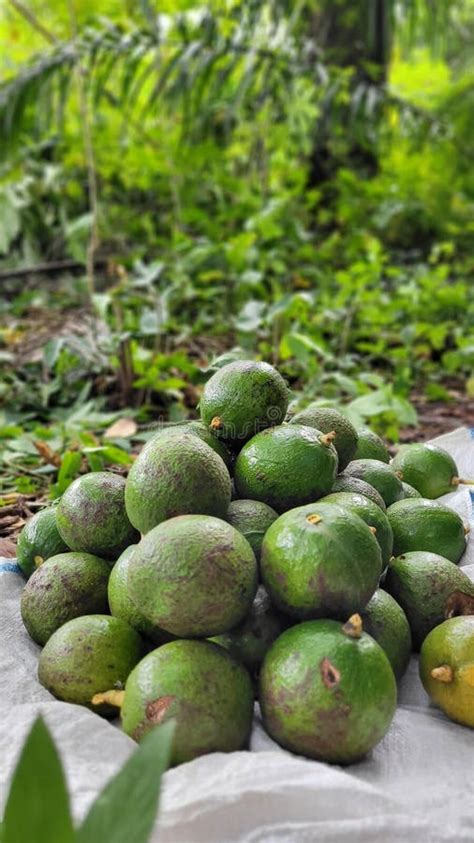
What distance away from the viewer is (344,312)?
158 inches

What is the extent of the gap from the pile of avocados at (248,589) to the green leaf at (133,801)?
32cm

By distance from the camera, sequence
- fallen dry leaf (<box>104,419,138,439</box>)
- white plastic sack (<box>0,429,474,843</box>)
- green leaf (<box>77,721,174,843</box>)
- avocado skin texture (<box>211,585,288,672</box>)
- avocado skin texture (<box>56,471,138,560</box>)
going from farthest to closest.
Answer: fallen dry leaf (<box>104,419,138,439</box>) → avocado skin texture (<box>56,471,138,560</box>) → avocado skin texture (<box>211,585,288,672</box>) → white plastic sack (<box>0,429,474,843</box>) → green leaf (<box>77,721,174,843</box>)

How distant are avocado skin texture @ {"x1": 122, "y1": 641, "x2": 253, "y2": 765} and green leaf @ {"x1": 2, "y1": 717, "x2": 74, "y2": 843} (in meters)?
0.32

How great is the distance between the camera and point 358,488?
5.04 ft

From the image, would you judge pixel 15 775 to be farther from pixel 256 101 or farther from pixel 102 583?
pixel 256 101

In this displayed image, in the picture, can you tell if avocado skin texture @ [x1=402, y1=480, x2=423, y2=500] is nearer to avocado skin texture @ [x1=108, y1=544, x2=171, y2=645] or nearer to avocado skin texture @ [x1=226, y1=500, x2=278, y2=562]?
avocado skin texture @ [x1=226, y1=500, x2=278, y2=562]

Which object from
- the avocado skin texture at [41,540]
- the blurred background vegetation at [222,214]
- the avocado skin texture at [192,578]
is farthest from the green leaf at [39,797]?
the blurred background vegetation at [222,214]

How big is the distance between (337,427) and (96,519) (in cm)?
52

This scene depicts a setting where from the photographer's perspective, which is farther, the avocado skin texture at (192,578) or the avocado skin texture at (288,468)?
the avocado skin texture at (288,468)

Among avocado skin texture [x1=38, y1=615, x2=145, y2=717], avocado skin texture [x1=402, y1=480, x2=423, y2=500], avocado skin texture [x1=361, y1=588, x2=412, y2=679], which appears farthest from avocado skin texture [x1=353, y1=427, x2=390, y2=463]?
avocado skin texture [x1=38, y1=615, x2=145, y2=717]

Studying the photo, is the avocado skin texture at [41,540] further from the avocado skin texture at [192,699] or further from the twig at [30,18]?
the twig at [30,18]

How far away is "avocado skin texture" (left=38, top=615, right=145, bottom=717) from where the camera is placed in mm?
1264

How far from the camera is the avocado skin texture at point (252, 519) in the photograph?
1352mm

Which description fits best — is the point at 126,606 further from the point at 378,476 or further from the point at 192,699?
the point at 378,476
